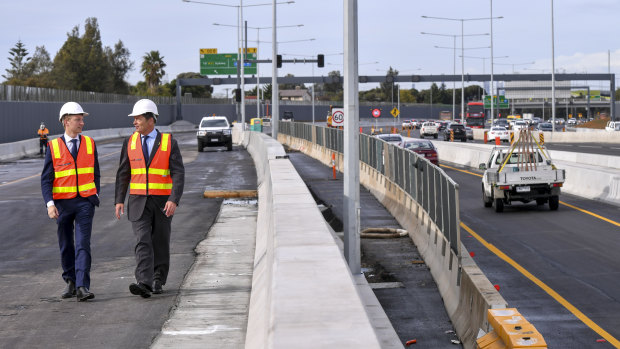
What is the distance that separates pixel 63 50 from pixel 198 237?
442 ft

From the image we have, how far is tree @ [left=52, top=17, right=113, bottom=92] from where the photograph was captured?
141m

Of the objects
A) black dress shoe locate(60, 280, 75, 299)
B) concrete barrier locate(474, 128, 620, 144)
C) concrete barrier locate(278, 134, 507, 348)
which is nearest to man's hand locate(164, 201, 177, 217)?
black dress shoe locate(60, 280, 75, 299)

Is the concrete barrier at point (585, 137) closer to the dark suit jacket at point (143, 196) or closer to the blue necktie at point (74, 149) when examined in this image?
the dark suit jacket at point (143, 196)

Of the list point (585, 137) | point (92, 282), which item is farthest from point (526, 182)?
point (585, 137)

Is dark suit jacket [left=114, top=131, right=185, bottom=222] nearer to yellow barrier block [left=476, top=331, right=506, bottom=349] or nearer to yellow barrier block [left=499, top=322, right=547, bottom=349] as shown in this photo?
yellow barrier block [left=476, top=331, right=506, bottom=349]

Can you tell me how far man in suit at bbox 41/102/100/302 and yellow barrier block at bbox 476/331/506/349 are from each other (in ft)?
14.6

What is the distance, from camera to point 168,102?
4911 inches

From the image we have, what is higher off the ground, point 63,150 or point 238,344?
point 63,150

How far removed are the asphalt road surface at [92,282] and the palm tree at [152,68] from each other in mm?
132901

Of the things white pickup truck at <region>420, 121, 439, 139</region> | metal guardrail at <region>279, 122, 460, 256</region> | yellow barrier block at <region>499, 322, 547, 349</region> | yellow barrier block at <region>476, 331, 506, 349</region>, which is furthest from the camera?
white pickup truck at <region>420, 121, 439, 139</region>

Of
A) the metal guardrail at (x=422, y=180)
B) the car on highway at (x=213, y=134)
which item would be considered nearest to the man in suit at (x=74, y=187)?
the metal guardrail at (x=422, y=180)

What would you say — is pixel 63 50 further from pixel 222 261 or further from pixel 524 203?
pixel 222 261

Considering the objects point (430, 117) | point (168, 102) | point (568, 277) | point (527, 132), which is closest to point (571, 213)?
point (527, 132)

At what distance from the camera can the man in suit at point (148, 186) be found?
10.7 m
